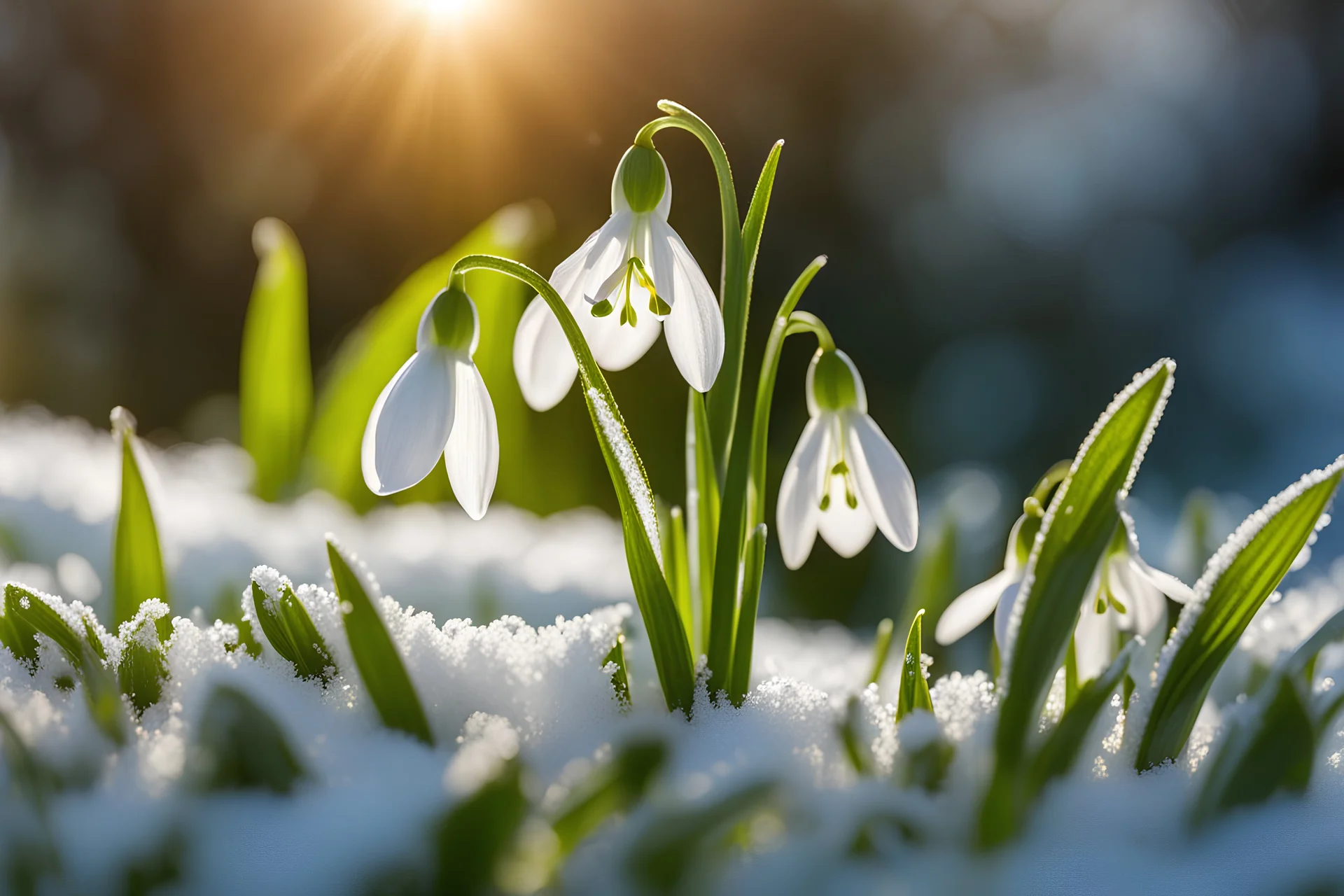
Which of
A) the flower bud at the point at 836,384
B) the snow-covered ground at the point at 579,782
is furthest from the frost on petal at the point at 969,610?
the flower bud at the point at 836,384

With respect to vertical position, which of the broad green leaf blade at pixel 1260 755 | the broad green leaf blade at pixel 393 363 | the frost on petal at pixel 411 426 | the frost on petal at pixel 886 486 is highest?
the broad green leaf blade at pixel 393 363

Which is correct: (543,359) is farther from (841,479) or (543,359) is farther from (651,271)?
A: (841,479)

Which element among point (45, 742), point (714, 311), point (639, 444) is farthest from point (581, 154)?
point (45, 742)

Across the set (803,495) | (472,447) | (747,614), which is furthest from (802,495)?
(472,447)

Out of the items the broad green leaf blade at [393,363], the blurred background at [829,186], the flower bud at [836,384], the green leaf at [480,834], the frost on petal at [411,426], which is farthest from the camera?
the blurred background at [829,186]

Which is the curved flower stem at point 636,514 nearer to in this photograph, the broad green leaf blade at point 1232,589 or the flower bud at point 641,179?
the flower bud at point 641,179

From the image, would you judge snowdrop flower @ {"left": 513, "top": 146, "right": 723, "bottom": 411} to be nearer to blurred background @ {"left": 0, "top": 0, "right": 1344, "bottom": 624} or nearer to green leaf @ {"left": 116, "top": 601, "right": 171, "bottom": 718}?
green leaf @ {"left": 116, "top": 601, "right": 171, "bottom": 718}
